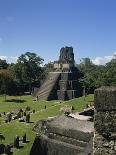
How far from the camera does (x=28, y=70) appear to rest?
74.3 meters

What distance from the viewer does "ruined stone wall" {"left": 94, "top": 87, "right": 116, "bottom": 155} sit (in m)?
6.52

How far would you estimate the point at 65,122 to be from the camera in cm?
1833

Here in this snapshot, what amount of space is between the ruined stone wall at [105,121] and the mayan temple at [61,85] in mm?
51505

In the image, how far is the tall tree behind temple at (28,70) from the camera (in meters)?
72.1

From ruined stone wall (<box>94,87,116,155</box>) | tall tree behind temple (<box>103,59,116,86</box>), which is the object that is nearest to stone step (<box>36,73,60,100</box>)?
tall tree behind temple (<box>103,59,116,86</box>)

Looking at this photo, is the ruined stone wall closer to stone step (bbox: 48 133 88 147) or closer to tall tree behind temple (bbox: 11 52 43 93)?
stone step (bbox: 48 133 88 147)

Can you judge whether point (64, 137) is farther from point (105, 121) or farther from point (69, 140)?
point (105, 121)

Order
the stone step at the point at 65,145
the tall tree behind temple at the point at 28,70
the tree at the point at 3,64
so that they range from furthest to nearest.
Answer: the tree at the point at 3,64 < the tall tree behind temple at the point at 28,70 < the stone step at the point at 65,145

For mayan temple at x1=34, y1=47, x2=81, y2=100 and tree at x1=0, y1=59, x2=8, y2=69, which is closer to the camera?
mayan temple at x1=34, y1=47, x2=81, y2=100

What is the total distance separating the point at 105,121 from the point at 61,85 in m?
56.7

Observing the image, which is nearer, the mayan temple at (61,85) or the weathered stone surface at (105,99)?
the weathered stone surface at (105,99)

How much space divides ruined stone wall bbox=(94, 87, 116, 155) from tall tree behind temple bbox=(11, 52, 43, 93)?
214 feet

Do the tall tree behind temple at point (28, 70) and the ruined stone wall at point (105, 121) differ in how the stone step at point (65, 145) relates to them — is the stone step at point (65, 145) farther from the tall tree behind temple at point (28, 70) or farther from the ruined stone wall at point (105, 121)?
the tall tree behind temple at point (28, 70)

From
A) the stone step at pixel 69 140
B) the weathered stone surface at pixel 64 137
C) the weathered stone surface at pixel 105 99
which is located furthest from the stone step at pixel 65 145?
the weathered stone surface at pixel 105 99
